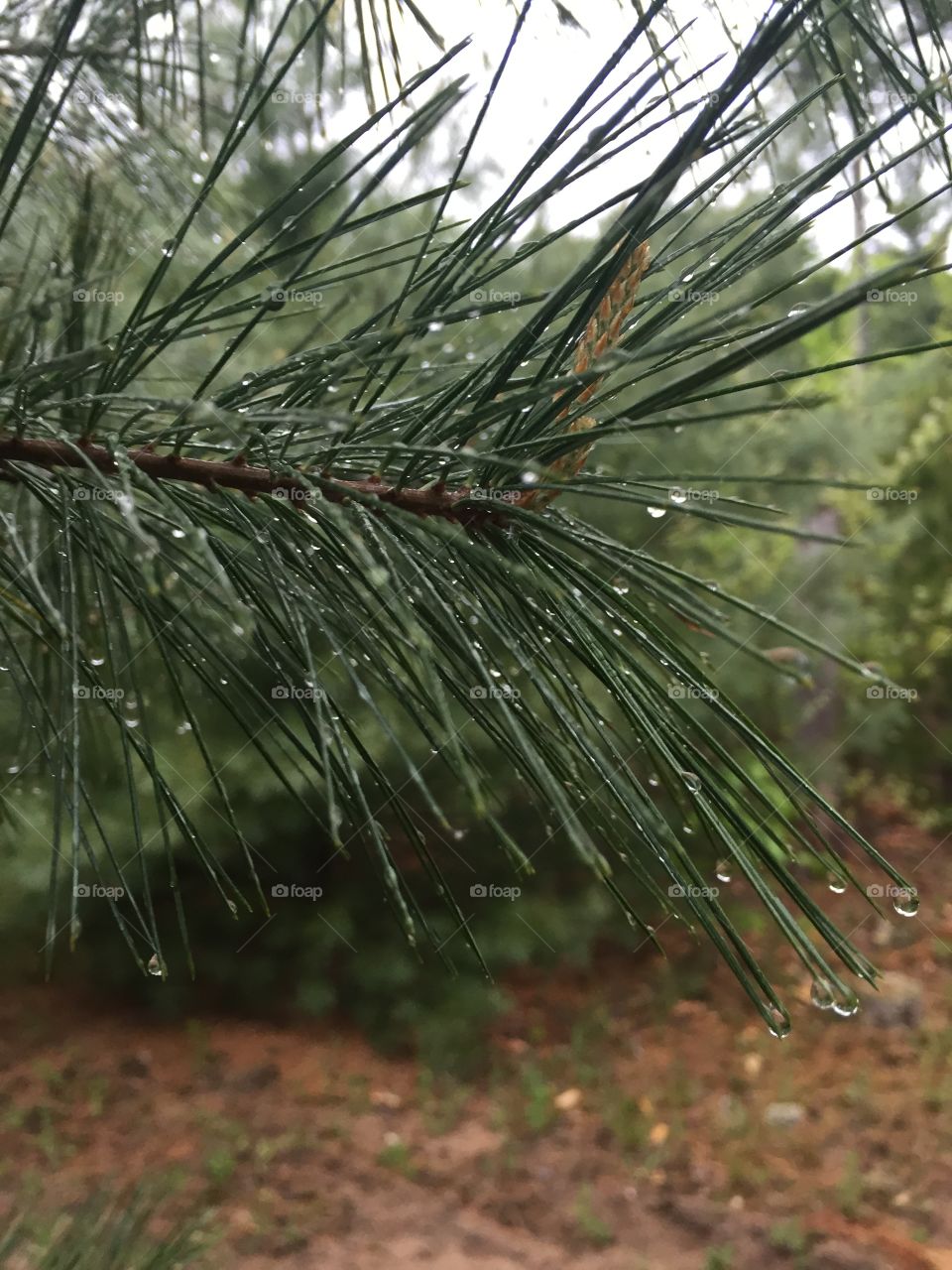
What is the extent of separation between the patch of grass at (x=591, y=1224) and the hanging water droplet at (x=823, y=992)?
205 centimetres

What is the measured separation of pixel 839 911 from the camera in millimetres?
3771

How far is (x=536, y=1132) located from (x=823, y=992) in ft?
7.86

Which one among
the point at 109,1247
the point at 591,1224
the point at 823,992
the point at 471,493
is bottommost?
the point at 591,1224

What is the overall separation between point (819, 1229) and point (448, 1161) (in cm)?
91

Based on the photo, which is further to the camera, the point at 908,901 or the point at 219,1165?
the point at 219,1165

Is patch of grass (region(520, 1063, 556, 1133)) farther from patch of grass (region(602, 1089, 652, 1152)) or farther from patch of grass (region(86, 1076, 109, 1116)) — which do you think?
patch of grass (region(86, 1076, 109, 1116))

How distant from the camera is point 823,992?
16.6 inches

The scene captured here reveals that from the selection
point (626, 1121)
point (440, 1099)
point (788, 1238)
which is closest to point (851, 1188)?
point (788, 1238)

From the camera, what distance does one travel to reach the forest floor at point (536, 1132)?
6.89ft

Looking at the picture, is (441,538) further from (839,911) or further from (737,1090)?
(839,911)

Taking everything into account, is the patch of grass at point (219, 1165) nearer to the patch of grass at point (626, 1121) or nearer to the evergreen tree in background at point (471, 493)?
the patch of grass at point (626, 1121)

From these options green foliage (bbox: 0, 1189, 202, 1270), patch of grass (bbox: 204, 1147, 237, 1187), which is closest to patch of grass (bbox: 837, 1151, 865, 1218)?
patch of grass (bbox: 204, 1147, 237, 1187)

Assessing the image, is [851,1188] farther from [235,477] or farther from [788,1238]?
[235,477]

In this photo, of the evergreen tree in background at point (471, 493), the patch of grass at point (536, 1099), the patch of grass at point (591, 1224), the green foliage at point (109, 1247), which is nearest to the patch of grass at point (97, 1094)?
the patch of grass at point (536, 1099)
